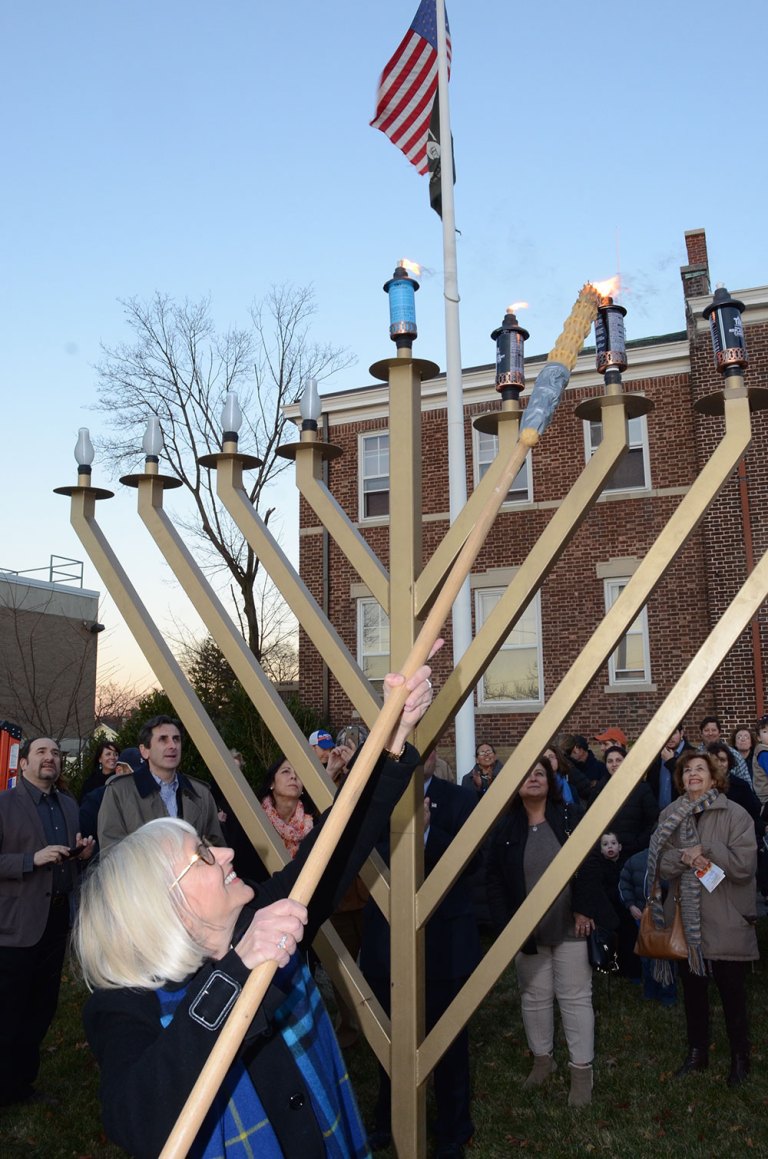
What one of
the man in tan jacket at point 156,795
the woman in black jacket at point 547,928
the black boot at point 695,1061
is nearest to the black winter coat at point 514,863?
the woman in black jacket at point 547,928

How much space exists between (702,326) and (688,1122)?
41.6 ft

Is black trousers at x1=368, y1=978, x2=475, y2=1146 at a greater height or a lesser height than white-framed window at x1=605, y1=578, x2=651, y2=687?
lesser

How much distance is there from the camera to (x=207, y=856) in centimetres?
204

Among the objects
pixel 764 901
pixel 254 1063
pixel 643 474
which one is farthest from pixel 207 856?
pixel 643 474

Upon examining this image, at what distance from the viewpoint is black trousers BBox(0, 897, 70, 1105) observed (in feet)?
15.6

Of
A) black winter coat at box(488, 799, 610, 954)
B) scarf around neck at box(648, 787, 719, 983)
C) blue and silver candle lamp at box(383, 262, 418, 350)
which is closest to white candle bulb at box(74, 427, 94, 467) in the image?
blue and silver candle lamp at box(383, 262, 418, 350)

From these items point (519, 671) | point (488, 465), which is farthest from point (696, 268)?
point (519, 671)

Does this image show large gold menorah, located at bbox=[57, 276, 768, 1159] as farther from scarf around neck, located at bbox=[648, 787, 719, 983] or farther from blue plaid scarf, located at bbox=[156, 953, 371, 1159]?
scarf around neck, located at bbox=[648, 787, 719, 983]

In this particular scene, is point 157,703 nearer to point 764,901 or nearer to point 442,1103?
point 764,901

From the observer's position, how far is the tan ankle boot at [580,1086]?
4738 millimetres

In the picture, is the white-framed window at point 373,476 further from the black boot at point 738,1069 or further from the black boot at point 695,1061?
the black boot at point 738,1069

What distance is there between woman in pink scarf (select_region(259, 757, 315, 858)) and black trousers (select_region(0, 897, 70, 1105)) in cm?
127

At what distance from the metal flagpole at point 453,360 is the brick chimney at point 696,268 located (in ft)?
24.7

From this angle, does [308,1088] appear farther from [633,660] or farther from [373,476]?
[373,476]
